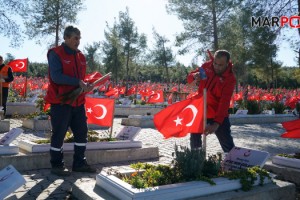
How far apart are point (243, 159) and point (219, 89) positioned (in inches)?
39.2

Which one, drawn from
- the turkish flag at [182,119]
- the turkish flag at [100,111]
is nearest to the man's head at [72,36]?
the turkish flag at [182,119]

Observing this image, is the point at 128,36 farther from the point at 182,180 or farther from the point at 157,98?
the point at 182,180

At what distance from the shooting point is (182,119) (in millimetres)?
4734

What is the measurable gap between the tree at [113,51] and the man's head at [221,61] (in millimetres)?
31783

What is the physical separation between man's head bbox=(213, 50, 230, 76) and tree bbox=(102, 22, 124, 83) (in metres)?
31.8

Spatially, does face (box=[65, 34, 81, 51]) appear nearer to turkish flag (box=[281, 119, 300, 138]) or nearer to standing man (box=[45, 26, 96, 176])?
standing man (box=[45, 26, 96, 176])

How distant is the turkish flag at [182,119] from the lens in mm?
4609

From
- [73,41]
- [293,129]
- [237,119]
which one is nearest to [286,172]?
[293,129]

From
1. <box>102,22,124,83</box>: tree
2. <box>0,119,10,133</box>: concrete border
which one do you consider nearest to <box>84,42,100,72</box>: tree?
<box>102,22,124,83</box>: tree

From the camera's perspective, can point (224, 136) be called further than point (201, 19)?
No

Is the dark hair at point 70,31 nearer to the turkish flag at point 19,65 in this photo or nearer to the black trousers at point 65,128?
the black trousers at point 65,128

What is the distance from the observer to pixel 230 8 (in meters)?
24.4

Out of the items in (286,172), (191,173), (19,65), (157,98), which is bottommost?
(286,172)

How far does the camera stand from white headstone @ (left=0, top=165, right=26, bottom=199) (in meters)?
3.46
